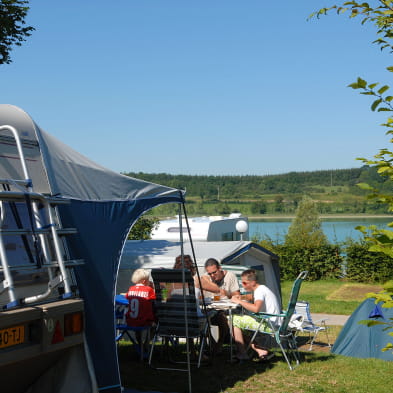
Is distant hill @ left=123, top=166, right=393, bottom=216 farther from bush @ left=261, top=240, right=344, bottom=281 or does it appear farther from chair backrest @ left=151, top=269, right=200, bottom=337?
chair backrest @ left=151, top=269, right=200, bottom=337

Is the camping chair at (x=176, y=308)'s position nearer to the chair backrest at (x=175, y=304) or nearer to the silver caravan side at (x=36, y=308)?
the chair backrest at (x=175, y=304)

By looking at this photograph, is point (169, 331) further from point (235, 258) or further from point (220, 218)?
point (220, 218)

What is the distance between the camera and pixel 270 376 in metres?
6.28

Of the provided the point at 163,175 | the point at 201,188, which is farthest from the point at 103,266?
the point at 201,188

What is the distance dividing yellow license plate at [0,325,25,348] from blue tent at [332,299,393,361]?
5.27 m

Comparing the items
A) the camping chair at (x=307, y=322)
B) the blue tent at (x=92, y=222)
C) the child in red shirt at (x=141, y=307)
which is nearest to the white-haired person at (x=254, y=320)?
the child in red shirt at (x=141, y=307)

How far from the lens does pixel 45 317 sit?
348cm

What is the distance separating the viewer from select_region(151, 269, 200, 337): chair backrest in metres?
6.46

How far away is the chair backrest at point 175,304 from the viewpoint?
646 centimetres

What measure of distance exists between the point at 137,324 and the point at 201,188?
168 ft

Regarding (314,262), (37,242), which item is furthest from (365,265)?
(37,242)

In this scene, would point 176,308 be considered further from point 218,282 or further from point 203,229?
point 203,229

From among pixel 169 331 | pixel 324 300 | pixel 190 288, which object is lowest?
pixel 324 300

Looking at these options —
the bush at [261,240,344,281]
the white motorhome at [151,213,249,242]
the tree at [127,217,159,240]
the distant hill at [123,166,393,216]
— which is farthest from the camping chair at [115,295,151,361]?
the distant hill at [123,166,393,216]
